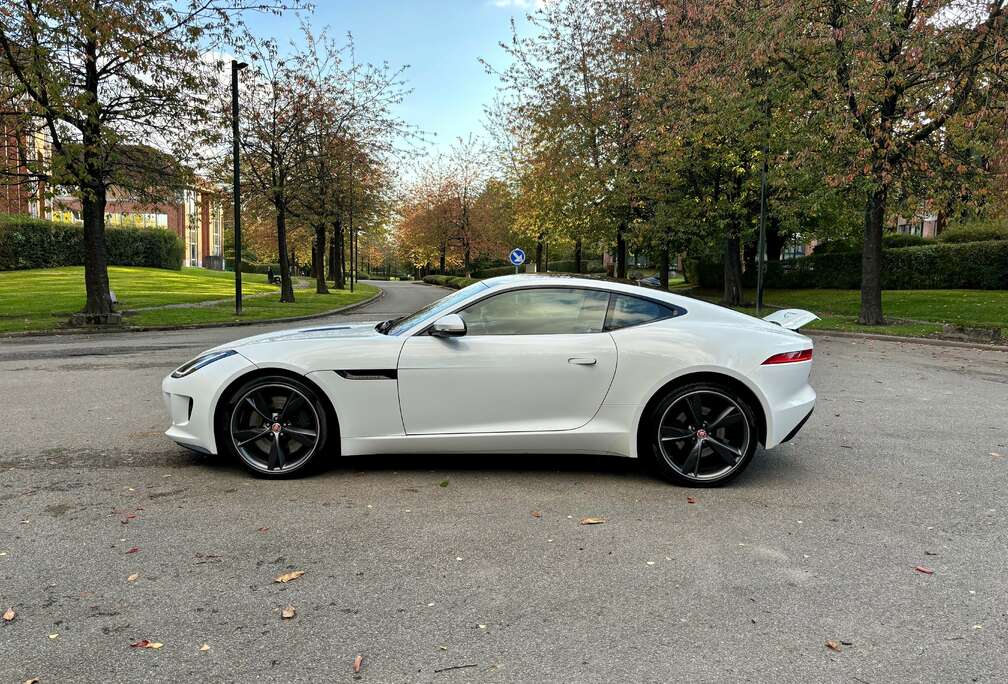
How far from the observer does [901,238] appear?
3244 cm

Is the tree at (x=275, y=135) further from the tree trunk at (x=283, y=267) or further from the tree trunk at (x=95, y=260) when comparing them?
the tree trunk at (x=95, y=260)

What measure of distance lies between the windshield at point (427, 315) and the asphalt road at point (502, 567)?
1.03 meters

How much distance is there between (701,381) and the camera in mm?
4750

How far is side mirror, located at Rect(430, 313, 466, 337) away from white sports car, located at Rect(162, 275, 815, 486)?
1 centimetres

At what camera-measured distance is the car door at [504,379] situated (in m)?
4.68

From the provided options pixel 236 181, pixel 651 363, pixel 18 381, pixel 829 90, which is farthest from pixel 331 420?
pixel 236 181

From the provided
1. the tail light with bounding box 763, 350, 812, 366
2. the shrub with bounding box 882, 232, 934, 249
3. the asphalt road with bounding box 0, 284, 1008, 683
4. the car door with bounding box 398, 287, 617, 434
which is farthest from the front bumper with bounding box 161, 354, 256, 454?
the shrub with bounding box 882, 232, 934, 249

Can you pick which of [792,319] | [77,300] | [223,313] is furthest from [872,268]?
[77,300]

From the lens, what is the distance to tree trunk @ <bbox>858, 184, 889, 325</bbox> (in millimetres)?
18312

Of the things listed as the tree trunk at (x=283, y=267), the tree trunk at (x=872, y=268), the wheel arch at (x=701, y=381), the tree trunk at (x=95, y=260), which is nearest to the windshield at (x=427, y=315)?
the wheel arch at (x=701, y=381)

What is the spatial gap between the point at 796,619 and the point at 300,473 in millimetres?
3253

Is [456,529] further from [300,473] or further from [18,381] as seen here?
[18,381]

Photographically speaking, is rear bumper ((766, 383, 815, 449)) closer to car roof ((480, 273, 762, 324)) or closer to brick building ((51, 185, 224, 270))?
car roof ((480, 273, 762, 324))

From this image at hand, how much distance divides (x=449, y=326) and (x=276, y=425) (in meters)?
1.40
